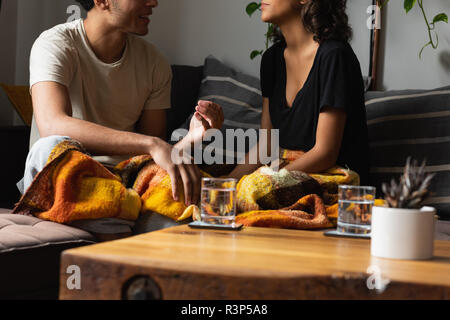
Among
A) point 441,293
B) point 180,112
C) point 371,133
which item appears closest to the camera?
point 441,293

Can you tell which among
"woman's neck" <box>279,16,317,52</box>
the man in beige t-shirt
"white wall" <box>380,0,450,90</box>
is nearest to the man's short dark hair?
the man in beige t-shirt

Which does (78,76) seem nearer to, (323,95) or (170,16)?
(323,95)

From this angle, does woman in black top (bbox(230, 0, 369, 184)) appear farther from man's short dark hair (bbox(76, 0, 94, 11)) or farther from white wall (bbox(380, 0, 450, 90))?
man's short dark hair (bbox(76, 0, 94, 11))

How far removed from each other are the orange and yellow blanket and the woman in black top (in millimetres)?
290

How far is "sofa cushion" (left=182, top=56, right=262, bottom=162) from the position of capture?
2.19 metres

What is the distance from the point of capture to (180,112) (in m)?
2.39

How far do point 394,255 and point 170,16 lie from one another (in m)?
2.14

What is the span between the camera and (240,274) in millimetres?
704

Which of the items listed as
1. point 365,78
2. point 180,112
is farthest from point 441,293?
point 180,112

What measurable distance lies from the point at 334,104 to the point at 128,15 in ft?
2.46

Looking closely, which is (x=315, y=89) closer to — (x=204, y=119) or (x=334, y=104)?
(x=334, y=104)

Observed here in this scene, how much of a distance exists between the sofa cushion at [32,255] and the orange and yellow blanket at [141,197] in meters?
0.06
